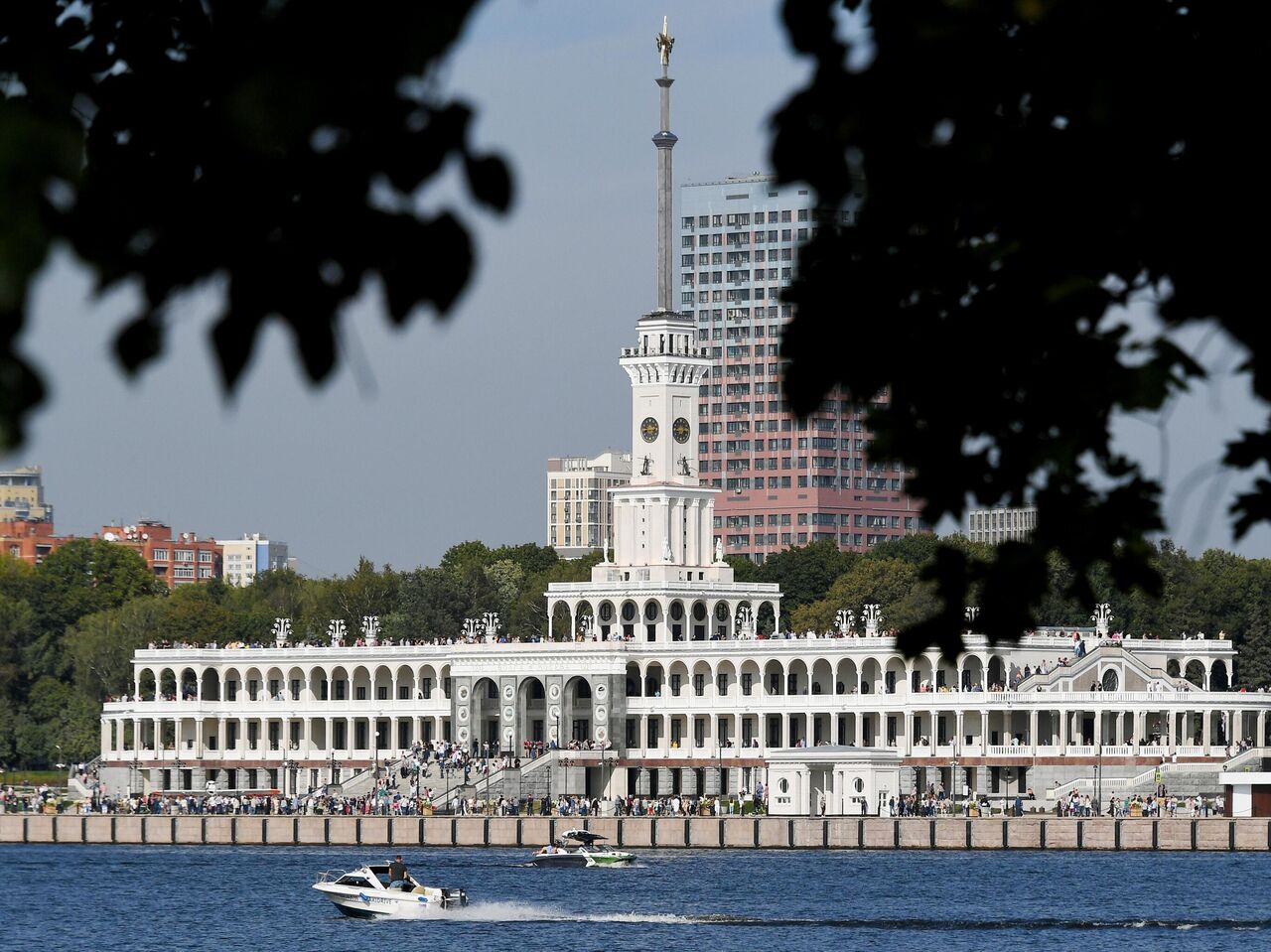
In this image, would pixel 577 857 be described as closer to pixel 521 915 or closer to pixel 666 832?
pixel 666 832

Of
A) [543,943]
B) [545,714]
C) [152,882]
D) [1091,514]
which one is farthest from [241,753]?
[1091,514]

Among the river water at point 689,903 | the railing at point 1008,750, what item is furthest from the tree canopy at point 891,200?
the railing at point 1008,750

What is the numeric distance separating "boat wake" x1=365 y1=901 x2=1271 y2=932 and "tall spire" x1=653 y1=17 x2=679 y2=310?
91.4m

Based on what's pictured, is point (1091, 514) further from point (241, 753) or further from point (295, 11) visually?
point (241, 753)

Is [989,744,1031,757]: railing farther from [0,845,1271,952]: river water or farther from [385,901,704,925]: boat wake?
[385,901,704,925]: boat wake

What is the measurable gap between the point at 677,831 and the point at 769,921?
1519 inches

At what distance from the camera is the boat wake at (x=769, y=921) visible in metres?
96.1

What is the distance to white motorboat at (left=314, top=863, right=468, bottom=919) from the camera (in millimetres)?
101375

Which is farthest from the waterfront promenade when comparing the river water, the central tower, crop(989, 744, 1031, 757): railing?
the central tower

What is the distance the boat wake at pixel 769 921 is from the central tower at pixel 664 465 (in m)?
77.0

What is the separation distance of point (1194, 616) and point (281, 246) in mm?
188152

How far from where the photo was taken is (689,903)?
354 ft

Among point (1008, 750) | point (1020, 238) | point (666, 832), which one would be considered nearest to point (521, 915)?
point (666, 832)

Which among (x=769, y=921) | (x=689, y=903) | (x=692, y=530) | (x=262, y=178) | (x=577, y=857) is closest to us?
(x=262, y=178)
